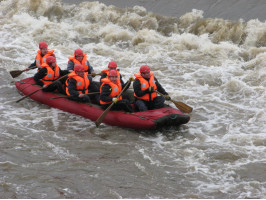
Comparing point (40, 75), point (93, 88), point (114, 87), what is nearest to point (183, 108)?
point (114, 87)

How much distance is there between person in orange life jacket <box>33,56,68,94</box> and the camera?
9570 mm

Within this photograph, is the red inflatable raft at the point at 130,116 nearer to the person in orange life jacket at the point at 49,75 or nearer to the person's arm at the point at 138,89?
the person in orange life jacket at the point at 49,75

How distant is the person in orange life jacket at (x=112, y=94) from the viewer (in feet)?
27.9

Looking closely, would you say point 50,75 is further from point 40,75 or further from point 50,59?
point 50,59

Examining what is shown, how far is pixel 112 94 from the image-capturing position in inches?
340

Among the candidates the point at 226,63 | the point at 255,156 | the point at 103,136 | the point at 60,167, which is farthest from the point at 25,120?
the point at 226,63

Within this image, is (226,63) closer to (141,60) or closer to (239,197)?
(141,60)

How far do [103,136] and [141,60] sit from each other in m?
5.04

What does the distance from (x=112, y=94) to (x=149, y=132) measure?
1.14m

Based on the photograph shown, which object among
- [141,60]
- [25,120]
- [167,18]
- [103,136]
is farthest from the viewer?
[167,18]

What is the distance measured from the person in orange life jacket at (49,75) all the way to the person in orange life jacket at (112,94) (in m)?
1.46

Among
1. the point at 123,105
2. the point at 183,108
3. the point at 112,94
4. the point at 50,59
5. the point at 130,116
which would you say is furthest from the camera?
the point at 50,59

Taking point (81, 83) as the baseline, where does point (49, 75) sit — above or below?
above

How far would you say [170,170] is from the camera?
686 cm
